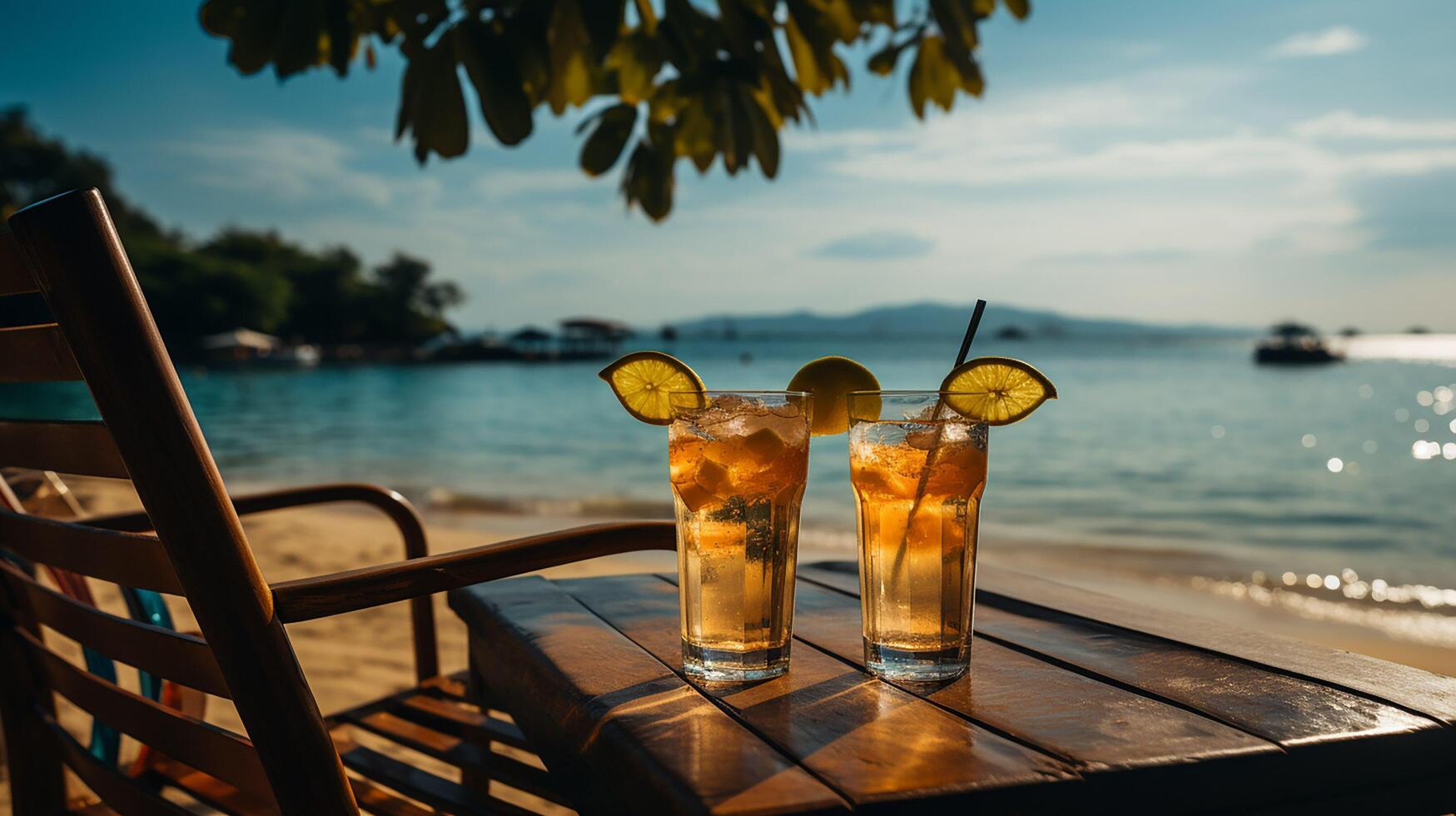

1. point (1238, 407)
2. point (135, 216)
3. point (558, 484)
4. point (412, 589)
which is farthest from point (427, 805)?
point (135, 216)

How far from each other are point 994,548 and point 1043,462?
7.27 m

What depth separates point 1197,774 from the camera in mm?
761

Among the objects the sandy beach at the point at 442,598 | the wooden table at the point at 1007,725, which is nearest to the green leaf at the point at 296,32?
the wooden table at the point at 1007,725

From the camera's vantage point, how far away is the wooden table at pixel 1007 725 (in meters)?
0.73

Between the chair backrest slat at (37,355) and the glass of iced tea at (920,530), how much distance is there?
765 millimetres

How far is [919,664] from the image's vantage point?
99 cm

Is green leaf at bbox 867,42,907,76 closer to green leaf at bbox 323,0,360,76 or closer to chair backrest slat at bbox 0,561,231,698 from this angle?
green leaf at bbox 323,0,360,76

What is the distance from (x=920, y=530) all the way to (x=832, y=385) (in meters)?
0.19

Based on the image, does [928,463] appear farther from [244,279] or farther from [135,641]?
[244,279]

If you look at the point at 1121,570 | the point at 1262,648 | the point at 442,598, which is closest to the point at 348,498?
the point at 1262,648

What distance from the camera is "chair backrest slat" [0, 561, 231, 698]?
0.92 metres

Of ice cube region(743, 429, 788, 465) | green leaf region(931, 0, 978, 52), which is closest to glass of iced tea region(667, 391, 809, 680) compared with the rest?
ice cube region(743, 429, 788, 465)

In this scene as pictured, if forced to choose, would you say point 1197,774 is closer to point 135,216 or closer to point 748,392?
point 748,392

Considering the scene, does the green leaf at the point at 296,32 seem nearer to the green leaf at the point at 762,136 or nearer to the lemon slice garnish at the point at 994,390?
the green leaf at the point at 762,136
